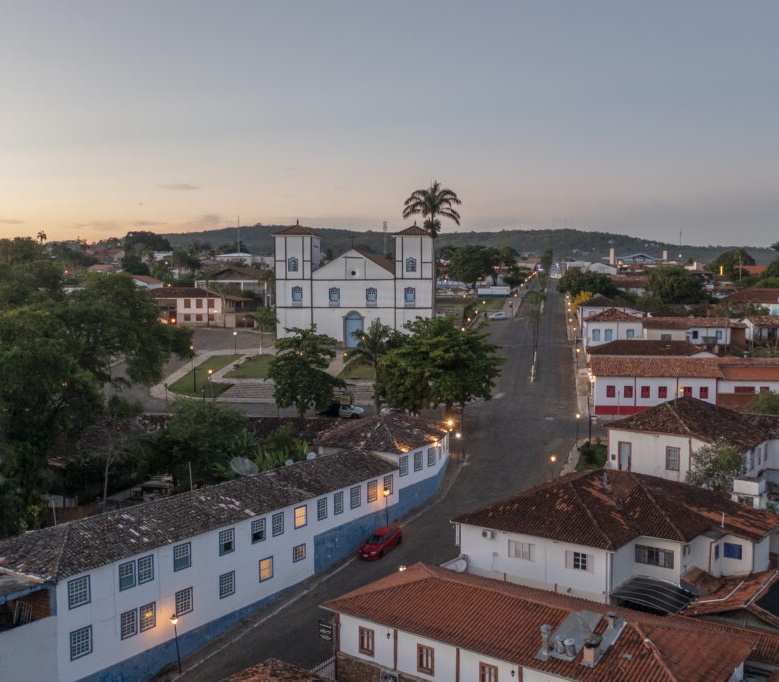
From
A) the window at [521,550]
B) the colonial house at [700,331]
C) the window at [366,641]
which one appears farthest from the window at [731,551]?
the colonial house at [700,331]

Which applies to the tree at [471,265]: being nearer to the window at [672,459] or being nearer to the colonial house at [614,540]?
the window at [672,459]

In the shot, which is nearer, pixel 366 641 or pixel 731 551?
pixel 366 641

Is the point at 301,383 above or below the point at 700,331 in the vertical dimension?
below

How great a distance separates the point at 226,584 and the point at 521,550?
8.93m

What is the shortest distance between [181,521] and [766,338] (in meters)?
56.0

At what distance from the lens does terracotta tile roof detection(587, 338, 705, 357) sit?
2051 inches

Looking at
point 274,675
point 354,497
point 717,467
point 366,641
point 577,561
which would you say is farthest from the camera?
point 717,467

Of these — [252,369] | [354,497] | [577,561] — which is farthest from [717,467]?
[252,369]

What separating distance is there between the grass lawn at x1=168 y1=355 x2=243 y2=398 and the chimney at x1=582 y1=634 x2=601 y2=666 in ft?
129

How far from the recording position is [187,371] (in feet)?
204

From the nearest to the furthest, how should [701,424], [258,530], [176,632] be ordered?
[176,632], [258,530], [701,424]

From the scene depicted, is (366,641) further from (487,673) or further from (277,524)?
(277,524)

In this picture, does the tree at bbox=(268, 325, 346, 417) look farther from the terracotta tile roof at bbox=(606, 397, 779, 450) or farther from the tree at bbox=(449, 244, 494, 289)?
the tree at bbox=(449, 244, 494, 289)

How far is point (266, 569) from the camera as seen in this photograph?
25.9 metres
